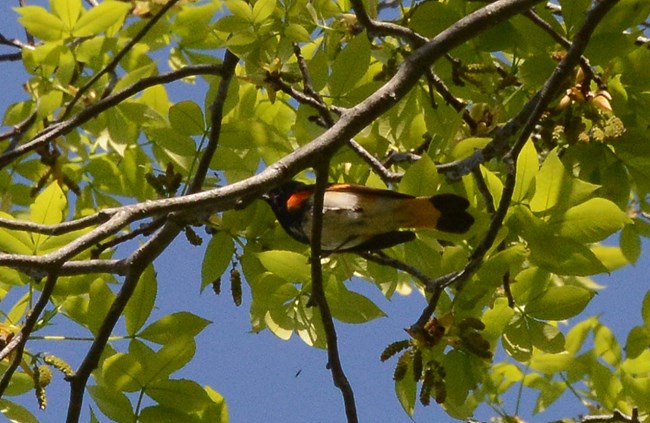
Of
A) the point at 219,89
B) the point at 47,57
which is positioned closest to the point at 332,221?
the point at 219,89

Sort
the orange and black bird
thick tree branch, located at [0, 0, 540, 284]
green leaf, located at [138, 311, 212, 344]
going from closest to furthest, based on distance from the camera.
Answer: thick tree branch, located at [0, 0, 540, 284] < green leaf, located at [138, 311, 212, 344] < the orange and black bird

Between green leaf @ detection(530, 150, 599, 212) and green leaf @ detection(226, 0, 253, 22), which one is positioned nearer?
green leaf @ detection(530, 150, 599, 212)

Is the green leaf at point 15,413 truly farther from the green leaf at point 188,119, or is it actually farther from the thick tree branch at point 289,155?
the green leaf at point 188,119

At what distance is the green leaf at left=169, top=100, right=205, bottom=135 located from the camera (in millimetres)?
2814

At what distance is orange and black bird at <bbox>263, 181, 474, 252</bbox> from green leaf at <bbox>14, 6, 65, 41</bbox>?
0.84 m

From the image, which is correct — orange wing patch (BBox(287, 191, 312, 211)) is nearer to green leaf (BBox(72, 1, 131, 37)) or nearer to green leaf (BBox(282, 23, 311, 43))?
green leaf (BBox(282, 23, 311, 43))

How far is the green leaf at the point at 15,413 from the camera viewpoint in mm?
2498

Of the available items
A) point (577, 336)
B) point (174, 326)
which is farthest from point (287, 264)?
point (577, 336)

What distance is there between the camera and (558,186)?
7.52 ft

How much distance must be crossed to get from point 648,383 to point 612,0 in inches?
47.5

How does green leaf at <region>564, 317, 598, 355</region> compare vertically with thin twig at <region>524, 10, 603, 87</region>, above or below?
below

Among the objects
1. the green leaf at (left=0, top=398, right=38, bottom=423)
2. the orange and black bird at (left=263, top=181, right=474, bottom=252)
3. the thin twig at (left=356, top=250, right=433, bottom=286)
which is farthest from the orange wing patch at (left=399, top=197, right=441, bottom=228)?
the green leaf at (left=0, top=398, right=38, bottom=423)

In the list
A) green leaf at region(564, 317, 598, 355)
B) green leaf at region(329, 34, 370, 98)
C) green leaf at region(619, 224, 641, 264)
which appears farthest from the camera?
green leaf at region(564, 317, 598, 355)

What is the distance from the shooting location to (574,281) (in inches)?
143
